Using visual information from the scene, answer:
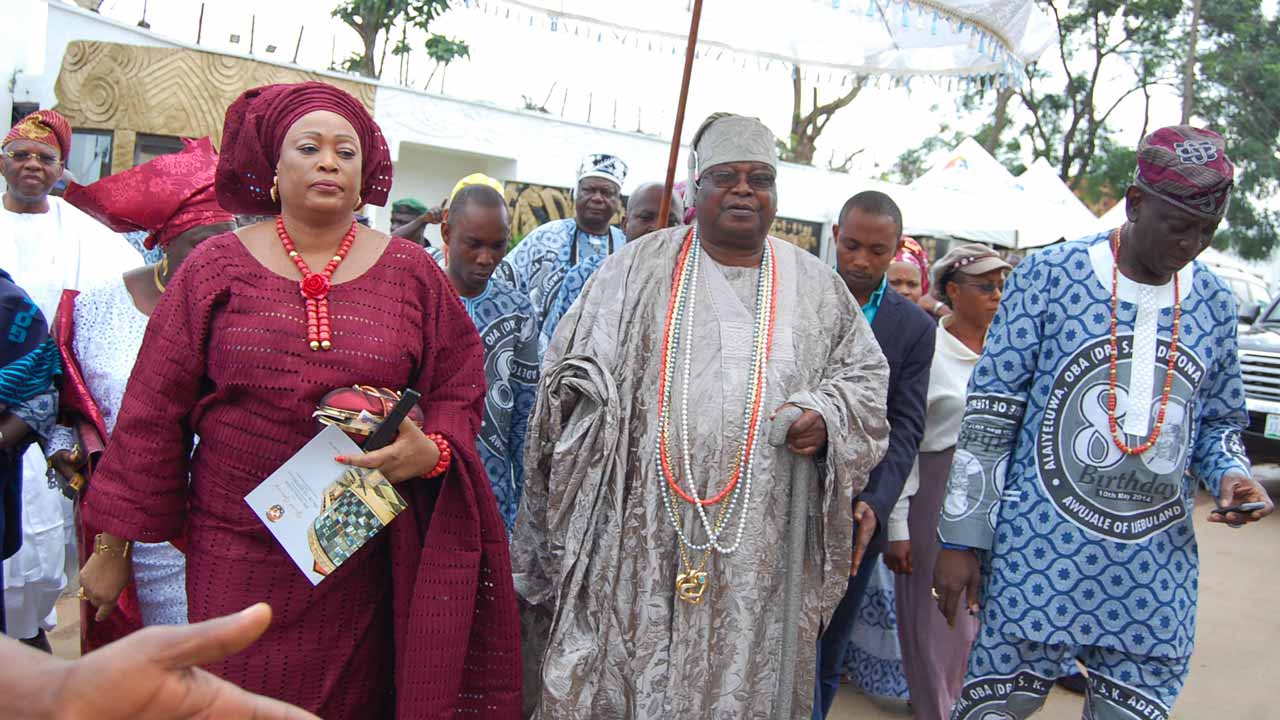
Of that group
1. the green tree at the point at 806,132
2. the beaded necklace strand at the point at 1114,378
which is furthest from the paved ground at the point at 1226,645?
the green tree at the point at 806,132

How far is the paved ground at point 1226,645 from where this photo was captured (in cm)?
493

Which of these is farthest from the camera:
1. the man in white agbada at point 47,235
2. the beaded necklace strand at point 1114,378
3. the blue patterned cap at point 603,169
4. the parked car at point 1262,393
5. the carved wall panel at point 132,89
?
the carved wall panel at point 132,89

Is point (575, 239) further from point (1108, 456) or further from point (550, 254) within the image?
point (1108, 456)

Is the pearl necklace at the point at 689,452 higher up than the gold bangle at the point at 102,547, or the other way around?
the pearl necklace at the point at 689,452

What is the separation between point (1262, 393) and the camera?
32.9 ft

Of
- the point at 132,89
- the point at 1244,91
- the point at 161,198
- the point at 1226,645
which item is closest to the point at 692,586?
the point at 161,198

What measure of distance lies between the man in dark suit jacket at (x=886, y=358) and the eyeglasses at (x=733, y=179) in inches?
33.4

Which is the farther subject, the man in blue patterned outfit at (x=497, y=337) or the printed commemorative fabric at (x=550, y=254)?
the printed commemorative fabric at (x=550, y=254)

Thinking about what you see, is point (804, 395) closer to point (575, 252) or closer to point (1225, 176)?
point (1225, 176)

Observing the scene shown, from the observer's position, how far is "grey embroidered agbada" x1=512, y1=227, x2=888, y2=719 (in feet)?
9.61

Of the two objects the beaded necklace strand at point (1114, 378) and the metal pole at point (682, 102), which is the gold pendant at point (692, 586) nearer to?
the beaded necklace strand at point (1114, 378)

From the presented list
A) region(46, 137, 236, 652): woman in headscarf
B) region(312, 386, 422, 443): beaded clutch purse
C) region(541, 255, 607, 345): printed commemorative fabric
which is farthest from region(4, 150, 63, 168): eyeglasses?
region(312, 386, 422, 443): beaded clutch purse

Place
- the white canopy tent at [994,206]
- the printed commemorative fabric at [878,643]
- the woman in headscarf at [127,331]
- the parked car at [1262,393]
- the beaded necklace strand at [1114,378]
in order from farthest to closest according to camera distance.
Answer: the white canopy tent at [994,206], the parked car at [1262,393], the printed commemorative fabric at [878,643], the woman in headscarf at [127,331], the beaded necklace strand at [1114,378]

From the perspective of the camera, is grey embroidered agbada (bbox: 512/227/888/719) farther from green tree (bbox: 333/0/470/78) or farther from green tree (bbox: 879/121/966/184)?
green tree (bbox: 879/121/966/184)
